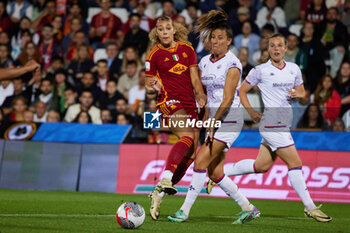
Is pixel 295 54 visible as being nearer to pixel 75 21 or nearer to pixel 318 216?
pixel 75 21

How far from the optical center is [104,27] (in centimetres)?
1712

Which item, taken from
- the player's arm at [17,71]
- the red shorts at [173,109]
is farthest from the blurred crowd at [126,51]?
the player's arm at [17,71]

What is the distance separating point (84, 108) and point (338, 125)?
5.58m

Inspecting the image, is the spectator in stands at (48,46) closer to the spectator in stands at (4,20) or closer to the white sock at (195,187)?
the spectator in stands at (4,20)

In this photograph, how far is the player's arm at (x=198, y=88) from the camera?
7.40 m

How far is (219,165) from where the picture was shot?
7.62 metres

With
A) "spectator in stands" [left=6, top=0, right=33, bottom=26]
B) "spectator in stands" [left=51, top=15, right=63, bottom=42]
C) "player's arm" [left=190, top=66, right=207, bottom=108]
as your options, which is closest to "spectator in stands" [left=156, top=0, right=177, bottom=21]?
"spectator in stands" [left=51, top=15, right=63, bottom=42]

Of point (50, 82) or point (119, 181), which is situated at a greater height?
point (50, 82)

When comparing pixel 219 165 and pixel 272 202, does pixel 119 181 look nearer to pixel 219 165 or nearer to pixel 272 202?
pixel 272 202

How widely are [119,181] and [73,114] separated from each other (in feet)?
7.98

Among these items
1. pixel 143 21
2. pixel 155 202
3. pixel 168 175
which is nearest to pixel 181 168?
pixel 168 175

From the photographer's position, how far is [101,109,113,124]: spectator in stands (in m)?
13.3

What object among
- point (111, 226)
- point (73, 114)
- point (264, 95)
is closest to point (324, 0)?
point (73, 114)

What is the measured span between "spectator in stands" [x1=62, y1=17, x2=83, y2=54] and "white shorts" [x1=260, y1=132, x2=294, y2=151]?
10203mm
